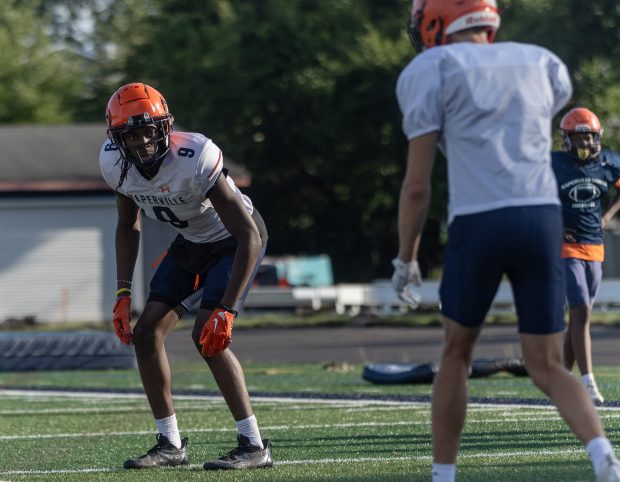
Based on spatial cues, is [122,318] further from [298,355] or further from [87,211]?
[87,211]

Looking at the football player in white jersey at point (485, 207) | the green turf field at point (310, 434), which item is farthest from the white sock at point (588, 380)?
the football player in white jersey at point (485, 207)

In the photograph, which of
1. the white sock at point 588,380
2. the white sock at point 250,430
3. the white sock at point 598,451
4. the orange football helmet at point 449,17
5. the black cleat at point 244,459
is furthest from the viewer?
the white sock at point 588,380

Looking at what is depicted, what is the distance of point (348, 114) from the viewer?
112 ft

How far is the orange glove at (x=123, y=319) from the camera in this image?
6441 mm

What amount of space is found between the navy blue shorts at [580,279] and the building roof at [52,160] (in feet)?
69.5

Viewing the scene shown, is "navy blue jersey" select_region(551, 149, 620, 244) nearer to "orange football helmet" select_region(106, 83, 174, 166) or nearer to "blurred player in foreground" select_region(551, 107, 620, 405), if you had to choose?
"blurred player in foreground" select_region(551, 107, 620, 405)

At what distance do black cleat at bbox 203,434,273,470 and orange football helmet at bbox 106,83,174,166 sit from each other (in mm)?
1431

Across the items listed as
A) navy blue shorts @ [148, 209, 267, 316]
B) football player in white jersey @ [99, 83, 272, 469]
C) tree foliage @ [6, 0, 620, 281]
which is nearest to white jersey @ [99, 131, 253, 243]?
football player in white jersey @ [99, 83, 272, 469]

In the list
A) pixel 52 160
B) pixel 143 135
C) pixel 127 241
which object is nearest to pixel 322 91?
pixel 52 160

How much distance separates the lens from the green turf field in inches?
233

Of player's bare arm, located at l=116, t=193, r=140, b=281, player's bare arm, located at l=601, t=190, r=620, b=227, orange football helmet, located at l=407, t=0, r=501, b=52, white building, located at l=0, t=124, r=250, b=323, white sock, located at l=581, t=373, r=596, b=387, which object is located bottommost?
white building, located at l=0, t=124, r=250, b=323

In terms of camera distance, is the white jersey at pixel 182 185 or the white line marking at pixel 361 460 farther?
the white line marking at pixel 361 460

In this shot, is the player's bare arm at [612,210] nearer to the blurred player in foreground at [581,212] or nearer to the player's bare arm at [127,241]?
the blurred player in foreground at [581,212]

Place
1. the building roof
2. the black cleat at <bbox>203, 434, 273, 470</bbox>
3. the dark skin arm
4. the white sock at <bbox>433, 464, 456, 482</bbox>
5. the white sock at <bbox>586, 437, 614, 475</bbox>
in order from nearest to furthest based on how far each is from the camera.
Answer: the white sock at <bbox>586, 437, 614, 475</bbox> → the white sock at <bbox>433, 464, 456, 482</bbox> → the black cleat at <bbox>203, 434, 273, 470</bbox> → the dark skin arm → the building roof
